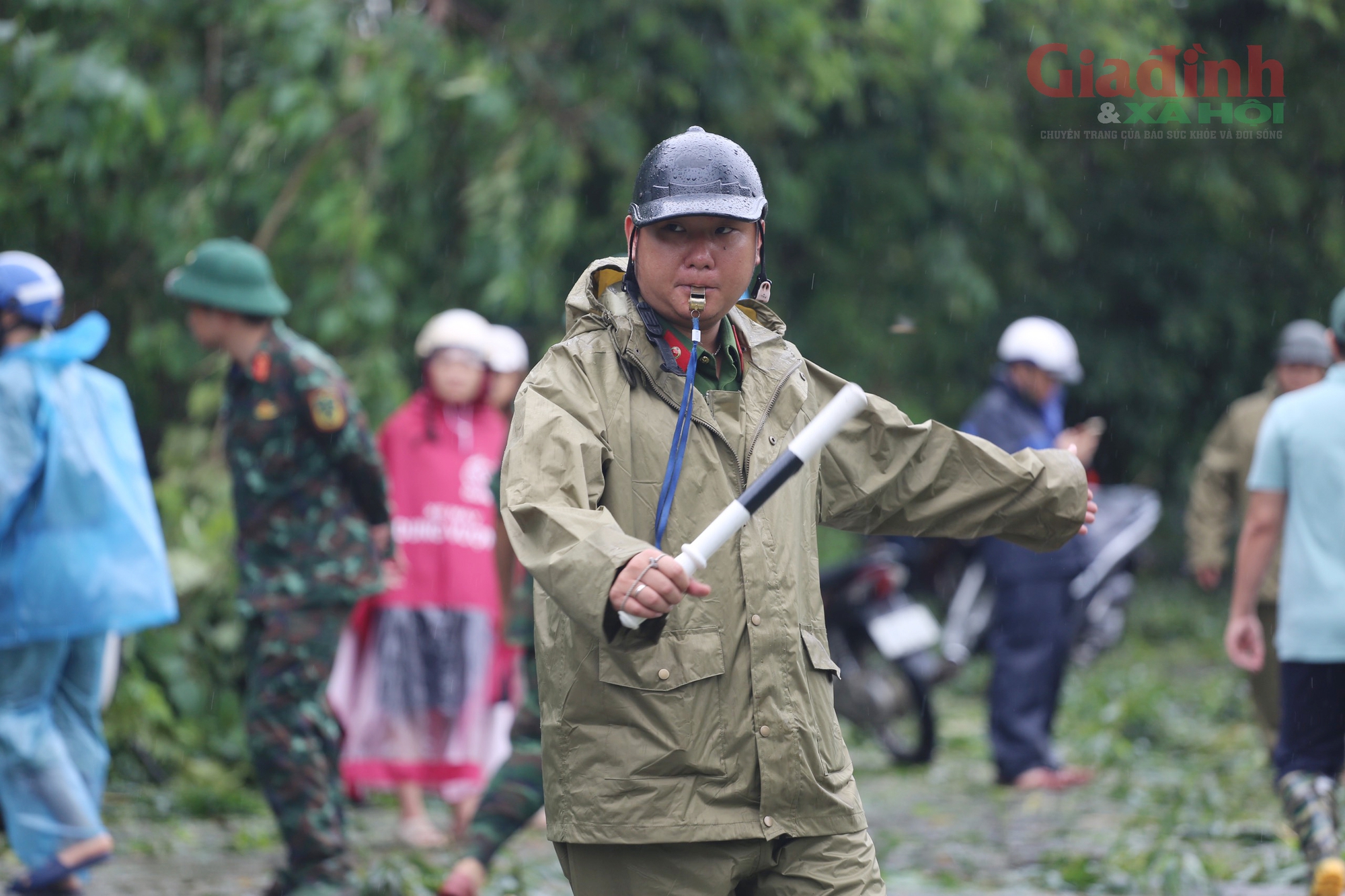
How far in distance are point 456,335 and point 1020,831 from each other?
3336mm

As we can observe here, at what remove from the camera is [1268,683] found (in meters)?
7.51

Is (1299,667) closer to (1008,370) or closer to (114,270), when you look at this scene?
(1008,370)

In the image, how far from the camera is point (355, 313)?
28.8ft

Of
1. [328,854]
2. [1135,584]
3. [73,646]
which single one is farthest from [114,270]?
[1135,584]

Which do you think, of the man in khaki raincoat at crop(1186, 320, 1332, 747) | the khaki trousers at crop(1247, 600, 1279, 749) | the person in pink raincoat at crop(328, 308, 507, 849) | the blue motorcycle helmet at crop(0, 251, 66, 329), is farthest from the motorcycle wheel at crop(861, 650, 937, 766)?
the blue motorcycle helmet at crop(0, 251, 66, 329)

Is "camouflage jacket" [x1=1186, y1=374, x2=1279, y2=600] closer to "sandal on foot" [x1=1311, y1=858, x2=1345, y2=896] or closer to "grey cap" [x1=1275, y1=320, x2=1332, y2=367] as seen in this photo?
"grey cap" [x1=1275, y1=320, x2=1332, y2=367]

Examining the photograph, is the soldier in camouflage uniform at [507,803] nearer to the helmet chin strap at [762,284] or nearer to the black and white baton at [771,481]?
the helmet chin strap at [762,284]

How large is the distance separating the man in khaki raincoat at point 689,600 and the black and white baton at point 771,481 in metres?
0.26

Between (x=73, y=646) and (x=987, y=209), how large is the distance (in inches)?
390

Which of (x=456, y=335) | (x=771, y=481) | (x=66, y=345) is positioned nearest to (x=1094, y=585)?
(x=456, y=335)

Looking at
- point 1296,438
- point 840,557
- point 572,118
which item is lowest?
point 840,557

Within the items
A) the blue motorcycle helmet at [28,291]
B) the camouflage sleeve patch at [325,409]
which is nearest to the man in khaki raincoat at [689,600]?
the camouflage sleeve patch at [325,409]

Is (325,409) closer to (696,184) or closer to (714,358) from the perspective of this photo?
(714,358)
